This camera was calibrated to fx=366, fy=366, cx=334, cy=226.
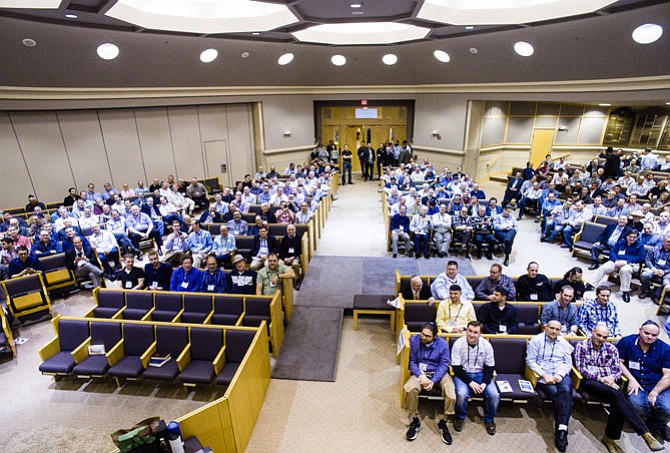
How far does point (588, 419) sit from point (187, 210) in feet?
A: 34.5

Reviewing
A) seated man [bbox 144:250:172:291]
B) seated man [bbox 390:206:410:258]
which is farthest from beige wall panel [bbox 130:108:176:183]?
seated man [bbox 390:206:410:258]

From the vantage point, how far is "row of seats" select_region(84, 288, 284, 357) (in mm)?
5117

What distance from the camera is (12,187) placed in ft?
29.6

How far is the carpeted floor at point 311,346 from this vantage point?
4.81 meters

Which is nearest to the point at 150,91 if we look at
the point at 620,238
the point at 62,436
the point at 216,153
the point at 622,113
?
the point at 216,153

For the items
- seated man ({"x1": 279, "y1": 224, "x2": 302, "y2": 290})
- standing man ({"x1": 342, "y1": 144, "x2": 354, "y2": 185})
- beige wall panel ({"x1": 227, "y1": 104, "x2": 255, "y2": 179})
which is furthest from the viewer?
standing man ({"x1": 342, "y1": 144, "x2": 354, "y2": 185})

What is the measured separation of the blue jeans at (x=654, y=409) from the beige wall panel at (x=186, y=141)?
41.8ft

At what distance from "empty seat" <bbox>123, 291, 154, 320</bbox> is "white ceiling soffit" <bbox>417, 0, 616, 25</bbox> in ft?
22.9

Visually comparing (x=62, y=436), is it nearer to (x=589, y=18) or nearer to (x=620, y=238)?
(x=620, y=238)

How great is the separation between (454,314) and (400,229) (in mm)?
3427

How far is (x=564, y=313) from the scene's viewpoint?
4.69m

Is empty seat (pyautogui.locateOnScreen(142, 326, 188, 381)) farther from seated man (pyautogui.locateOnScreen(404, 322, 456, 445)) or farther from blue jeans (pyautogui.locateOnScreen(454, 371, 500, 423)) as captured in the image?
blue jeans (pyautogui.locateOnScreen(454, 371, 500, 423))

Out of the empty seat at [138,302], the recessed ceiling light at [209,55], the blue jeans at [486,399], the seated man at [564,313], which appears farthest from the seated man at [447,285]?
the recessed ceiling light at [209,55]

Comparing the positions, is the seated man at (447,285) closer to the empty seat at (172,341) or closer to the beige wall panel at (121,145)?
the empty seat at (172,341)
